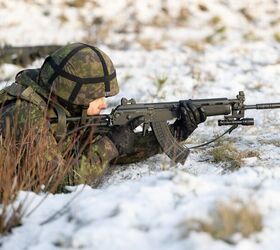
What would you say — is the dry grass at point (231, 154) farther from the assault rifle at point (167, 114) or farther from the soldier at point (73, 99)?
the soldier at point (73, 99)

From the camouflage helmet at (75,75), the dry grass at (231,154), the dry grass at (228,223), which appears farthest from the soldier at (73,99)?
the dry grass at (228,223)

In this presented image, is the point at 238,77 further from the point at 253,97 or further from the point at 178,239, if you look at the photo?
the point at 178,239

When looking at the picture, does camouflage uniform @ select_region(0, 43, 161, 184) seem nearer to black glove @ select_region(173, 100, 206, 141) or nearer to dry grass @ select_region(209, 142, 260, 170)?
black glove @ select_region(173, 100, 206, 141)

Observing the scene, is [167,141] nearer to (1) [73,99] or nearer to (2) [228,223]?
(1) [73,99]

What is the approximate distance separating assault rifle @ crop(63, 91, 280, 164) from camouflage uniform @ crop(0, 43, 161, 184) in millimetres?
157

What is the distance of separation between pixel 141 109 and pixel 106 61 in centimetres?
44

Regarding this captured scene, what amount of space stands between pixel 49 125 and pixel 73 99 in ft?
1.02

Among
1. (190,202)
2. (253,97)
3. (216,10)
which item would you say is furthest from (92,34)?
(190,202)

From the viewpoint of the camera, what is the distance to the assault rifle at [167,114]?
425 cm

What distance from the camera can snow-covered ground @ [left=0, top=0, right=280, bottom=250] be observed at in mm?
2557

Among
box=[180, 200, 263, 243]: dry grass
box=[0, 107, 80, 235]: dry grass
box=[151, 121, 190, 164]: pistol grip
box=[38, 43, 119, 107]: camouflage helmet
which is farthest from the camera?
box=[151, 121, 190, 164]: pistol grip

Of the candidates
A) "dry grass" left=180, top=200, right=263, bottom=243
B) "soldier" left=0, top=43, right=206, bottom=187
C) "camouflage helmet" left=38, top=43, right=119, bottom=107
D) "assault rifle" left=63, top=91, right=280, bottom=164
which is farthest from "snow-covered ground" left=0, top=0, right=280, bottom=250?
"camouflage helmet" left=38, top=43, right=119, bottom=107

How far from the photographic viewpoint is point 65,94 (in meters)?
4.05

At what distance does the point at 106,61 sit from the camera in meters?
4.19
